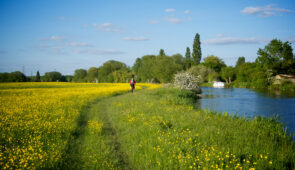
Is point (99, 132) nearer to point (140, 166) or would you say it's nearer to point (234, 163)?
point (140, 166)

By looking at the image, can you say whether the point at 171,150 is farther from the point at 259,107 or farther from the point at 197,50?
the point at 197,50

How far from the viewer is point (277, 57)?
5238 centimetres

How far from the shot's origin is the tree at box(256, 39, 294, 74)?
51.3 meters

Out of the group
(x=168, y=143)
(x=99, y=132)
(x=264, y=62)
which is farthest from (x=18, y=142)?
(x=264, y=62)

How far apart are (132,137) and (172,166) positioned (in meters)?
2.95

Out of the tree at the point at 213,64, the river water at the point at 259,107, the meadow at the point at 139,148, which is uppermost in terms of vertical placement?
the tree at the point at 213,64

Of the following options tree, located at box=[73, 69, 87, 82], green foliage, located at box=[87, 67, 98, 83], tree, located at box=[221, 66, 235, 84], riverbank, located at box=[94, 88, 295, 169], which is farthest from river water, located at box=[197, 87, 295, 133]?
tree, located at box=[73, 69, 87, 82]

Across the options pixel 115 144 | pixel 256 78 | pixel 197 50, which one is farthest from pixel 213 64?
pixel 115 144

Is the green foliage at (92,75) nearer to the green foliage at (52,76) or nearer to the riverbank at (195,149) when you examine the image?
the green foliage at (52,76)

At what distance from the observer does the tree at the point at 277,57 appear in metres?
51.3

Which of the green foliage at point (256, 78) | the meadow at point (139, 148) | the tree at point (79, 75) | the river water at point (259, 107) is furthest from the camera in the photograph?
the tree at point (79, 75)

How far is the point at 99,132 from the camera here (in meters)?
8.53

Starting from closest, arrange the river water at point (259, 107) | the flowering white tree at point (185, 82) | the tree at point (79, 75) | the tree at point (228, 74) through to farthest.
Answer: the river water at point (259, 107), the flowering white tree at point (185, 82), the tree at point (228, 74), the tree at point (79, 75)

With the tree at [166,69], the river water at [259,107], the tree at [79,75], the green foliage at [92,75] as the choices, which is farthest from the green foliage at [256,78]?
the tree at [79,75]
